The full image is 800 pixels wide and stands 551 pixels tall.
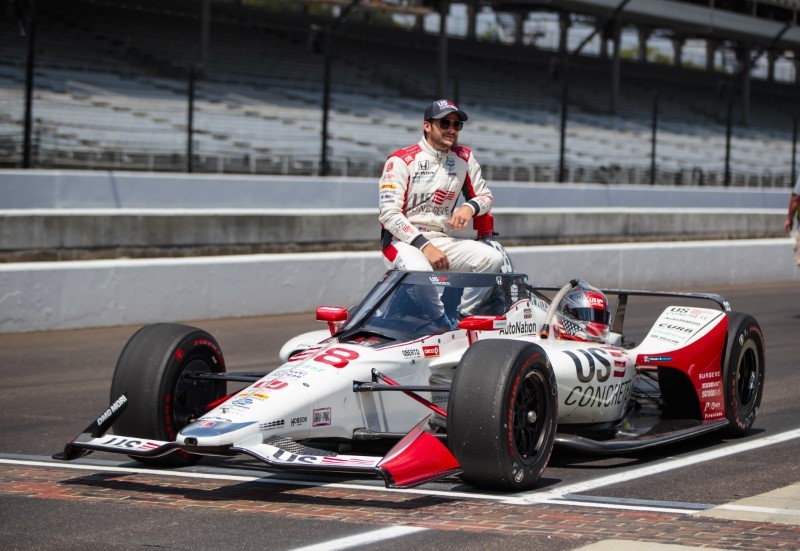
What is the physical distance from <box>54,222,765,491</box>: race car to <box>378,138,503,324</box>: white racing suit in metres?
0.50

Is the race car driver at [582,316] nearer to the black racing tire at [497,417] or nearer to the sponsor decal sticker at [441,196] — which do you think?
the sponsor decal sticker at [441,196]

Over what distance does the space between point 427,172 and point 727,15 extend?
50.8 metres

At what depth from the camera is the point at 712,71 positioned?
211ft

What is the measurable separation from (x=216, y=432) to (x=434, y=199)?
2.94 m

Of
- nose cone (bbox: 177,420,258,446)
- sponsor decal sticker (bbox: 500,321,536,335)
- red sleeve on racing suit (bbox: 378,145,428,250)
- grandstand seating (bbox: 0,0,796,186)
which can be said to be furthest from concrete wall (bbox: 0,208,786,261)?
nose cone (bbox: 177,420,258,446)

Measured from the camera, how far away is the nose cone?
19.2 ft

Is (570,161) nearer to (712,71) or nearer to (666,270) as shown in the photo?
(666,270)

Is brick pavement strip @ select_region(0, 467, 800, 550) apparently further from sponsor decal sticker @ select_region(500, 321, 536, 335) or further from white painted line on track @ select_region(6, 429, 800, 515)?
sponsor decal sticker @ select_region(500, 321, 536, 335)

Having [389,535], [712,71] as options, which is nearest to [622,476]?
[389,535]

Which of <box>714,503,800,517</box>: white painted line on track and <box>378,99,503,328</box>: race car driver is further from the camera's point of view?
<box>378,99,503,328</box>: race car driver

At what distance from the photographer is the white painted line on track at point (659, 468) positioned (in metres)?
6.22

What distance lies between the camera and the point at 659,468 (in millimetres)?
7027

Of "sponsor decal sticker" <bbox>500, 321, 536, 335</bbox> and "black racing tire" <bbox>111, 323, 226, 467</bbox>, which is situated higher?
"sponsor decal sticker" <bbox>500, 321, 536, 335</bbox>

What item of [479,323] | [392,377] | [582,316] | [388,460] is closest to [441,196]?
[582,316]
